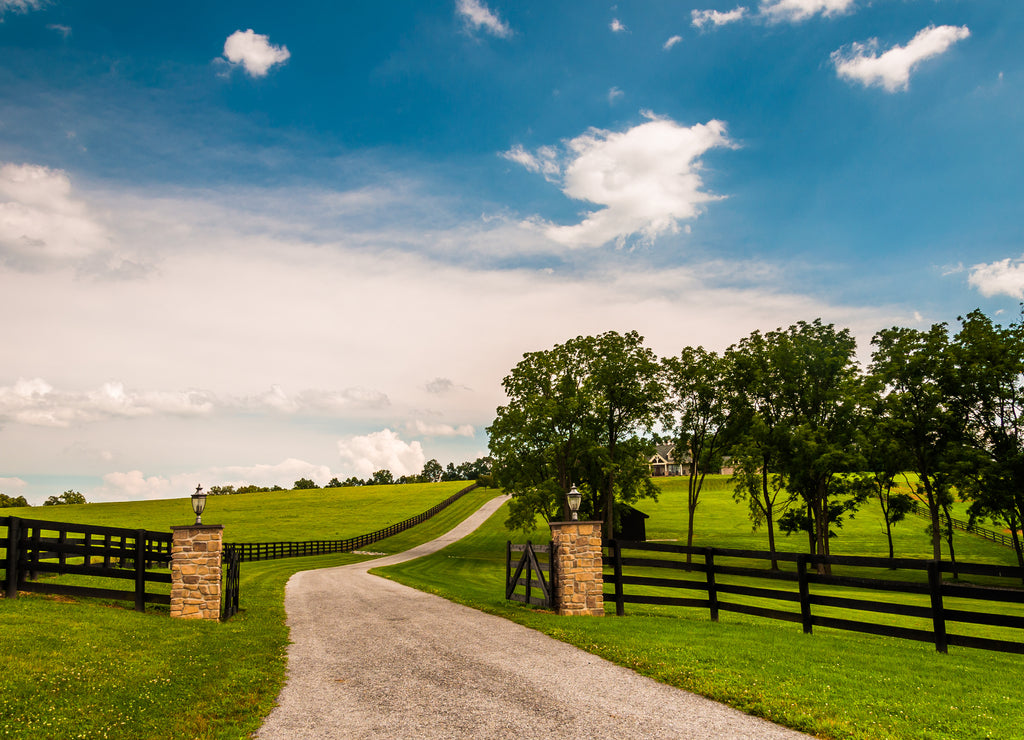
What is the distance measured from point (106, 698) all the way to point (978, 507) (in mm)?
40280

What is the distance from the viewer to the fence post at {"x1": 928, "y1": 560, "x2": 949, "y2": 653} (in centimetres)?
1049

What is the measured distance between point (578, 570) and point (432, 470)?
17520cm

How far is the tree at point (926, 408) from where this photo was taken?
35094 millimetres

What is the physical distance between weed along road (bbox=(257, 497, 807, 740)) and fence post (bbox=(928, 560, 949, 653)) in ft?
17.6

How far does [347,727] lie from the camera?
707cm

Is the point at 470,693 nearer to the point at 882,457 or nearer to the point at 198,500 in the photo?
the point at 198,500

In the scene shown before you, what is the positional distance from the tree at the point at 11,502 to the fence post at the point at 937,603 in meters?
103

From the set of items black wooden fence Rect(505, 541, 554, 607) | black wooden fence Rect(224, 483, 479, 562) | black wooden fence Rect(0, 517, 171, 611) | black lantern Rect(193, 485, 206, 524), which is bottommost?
black wooden fence Rect(224, 483, 479, 562)

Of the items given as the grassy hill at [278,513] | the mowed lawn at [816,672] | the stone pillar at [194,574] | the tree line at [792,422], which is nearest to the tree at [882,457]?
the tree line at [792,422]

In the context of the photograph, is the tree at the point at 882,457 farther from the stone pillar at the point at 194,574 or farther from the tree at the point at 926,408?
the stone pillar at the point at 194,574

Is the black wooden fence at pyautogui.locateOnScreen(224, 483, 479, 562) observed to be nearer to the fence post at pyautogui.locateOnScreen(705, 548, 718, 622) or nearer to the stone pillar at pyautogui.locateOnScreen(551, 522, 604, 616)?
the stone pillar at pyautogui.locateOnScreen(551, 522, 604, 616)

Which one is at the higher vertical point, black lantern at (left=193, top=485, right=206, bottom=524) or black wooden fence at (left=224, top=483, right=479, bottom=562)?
black lantern at (left=193, top=485, right=206, bottom=524)

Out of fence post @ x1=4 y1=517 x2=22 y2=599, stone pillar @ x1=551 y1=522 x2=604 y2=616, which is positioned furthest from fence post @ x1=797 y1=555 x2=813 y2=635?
fence post @ x1=4 y1=517 x2=22 y2=599

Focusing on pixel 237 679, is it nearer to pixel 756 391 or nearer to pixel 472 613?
pixel 472 613
